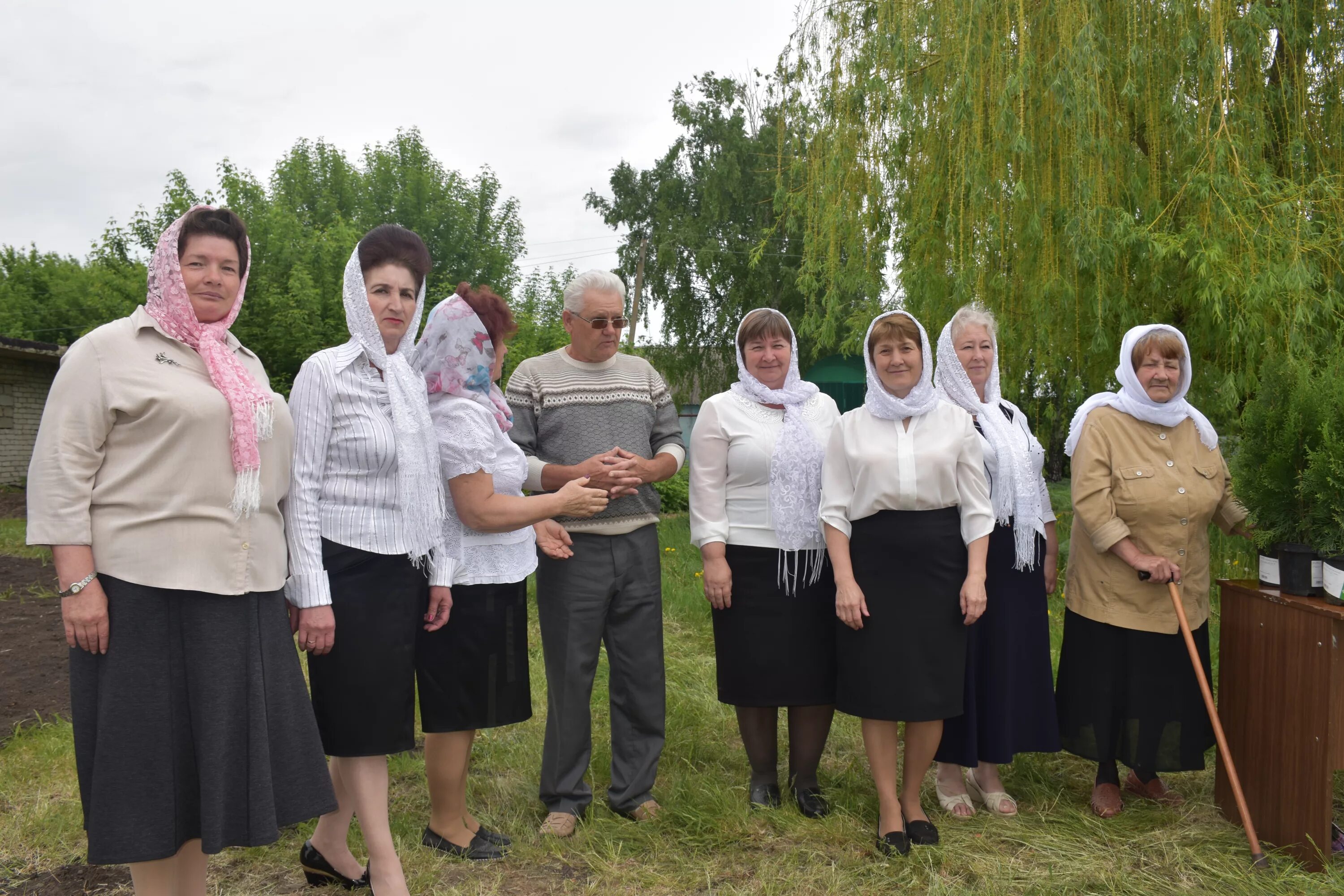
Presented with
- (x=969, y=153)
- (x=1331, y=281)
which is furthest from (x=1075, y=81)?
(x=1331, y=281)

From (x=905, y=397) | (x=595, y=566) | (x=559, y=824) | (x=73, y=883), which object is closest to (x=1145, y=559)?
(x=905, y=397)

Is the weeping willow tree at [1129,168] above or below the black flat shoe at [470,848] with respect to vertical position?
above

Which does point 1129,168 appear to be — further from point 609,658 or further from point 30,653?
point 30,653

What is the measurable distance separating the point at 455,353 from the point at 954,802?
97.4 inches

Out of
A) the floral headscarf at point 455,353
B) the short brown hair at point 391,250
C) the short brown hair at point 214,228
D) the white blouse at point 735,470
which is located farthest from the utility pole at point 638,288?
the short brown hair at point 214,228

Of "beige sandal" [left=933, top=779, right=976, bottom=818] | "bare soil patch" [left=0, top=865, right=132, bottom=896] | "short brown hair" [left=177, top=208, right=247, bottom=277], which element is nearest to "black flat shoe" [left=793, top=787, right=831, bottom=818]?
"beige sandal" [left=933, top=779, right=976, bottom=818]

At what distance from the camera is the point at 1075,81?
5.61 m

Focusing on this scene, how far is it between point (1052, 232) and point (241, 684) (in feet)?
17.3

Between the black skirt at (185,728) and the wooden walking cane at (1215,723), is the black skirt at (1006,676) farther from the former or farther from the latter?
the black skirt at (185,728)

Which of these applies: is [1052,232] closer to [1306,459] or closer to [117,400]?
[1306,459]

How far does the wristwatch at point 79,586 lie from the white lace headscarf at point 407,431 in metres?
0.80

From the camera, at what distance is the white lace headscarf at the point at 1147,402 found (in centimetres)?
356

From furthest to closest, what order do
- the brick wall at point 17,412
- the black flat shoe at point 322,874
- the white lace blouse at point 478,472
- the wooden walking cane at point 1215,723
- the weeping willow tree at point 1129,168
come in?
the brick wall at point 17,412 < the weeping willow tree at point 1129,168 < the wooden walking cane at point 1215,723 < the black flat shoe at point 322,874 < the white lace blouse at point 478,472

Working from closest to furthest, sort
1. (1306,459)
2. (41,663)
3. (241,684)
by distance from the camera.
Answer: (241,684) < (1306,459) < (41,663)
